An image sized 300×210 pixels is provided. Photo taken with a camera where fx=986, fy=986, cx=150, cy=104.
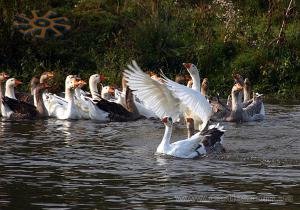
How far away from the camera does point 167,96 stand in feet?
50.2

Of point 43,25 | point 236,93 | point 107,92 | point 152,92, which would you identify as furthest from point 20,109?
point 43,25

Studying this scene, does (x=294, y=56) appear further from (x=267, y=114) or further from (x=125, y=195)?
(x=125, y=195)

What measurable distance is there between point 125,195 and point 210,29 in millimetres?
14092

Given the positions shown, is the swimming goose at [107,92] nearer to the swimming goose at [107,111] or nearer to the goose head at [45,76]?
the goose head at [45,76]

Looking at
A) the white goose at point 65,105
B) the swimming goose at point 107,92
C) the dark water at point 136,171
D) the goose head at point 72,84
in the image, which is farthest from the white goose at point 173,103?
the swimming goose at point 107,92

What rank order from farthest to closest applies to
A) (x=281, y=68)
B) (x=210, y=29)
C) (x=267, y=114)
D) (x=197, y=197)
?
(x=210, y=29) → (x=281, y=68) → (x=267, y=114) → (x=197, y=197)

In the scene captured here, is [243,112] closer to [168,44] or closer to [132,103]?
[132,103]

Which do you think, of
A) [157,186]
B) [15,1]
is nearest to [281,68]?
[15,1]

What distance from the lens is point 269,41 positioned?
76.4ft

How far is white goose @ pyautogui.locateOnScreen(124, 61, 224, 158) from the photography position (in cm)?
1327

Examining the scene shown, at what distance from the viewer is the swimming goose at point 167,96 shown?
14.7 m

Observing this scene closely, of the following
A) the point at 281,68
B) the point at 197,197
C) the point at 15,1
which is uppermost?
the point at 15,1

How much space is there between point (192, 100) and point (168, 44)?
8.42 m

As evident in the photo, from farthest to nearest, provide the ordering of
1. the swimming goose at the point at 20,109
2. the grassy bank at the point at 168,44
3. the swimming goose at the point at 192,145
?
the grassy bank at the point at 168,44
the swimming goose at the point at 20,109
the swimming goose at the point at 192,145
